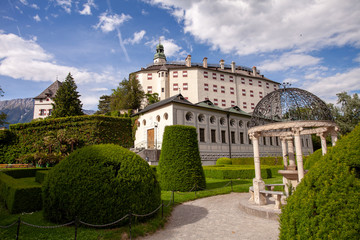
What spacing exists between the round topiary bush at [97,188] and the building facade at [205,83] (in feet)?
139

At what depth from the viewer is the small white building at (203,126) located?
2745 centimetres

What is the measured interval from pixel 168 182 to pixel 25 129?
26.9m

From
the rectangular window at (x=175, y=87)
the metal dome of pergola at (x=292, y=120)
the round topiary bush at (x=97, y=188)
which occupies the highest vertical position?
the rectangular window at (x=175, y=87)

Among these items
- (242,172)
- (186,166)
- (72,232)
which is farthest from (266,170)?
(72,232)

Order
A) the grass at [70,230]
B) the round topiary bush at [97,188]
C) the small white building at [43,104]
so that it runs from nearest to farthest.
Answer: the grass at [70,230] < the round topiary bush at [97,188] < the small white building at [43,104]

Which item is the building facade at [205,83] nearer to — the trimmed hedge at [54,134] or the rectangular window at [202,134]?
the rectangular window at [202,134]

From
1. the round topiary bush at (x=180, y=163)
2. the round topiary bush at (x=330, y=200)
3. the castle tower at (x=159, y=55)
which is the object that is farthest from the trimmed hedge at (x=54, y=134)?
the castle tower at (x=159, y=55)

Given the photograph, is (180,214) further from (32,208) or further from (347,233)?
(347,233)

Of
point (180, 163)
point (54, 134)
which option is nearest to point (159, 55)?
point (54, 134)

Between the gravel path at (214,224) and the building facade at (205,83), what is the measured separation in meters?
40.7

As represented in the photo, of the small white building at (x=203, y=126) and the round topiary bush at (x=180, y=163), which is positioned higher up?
the small white building at (x=203, y=126)

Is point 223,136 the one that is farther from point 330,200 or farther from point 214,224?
point 330,200

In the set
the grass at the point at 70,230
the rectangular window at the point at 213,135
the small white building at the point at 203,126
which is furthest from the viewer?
the rectangular window at the point at 213,135

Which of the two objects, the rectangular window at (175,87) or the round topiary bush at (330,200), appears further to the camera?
the rectangular window at (175,87)
